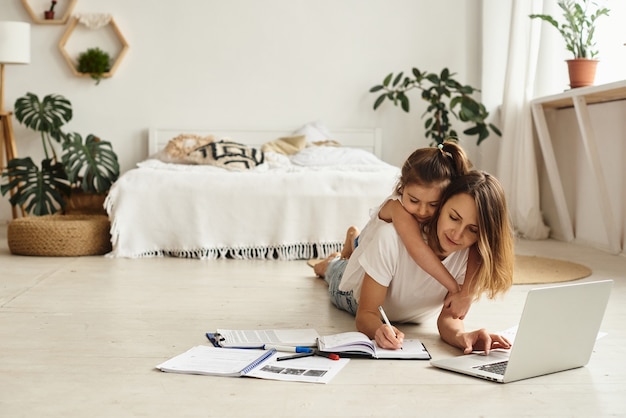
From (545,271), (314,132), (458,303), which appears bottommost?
(545,271)

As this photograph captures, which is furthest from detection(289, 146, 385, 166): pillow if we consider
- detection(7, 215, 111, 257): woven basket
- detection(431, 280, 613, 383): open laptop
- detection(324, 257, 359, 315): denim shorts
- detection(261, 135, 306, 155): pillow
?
detection(431, 280, 613, 383): open laptop

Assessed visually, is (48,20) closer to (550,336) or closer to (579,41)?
(579,41)

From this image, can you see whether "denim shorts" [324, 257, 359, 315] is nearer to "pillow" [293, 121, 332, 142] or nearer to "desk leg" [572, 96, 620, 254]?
"desk leg" [572, 96, 620, 254]

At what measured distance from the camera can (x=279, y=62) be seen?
5.81 m

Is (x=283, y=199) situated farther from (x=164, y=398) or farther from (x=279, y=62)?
(x=164, y=398)

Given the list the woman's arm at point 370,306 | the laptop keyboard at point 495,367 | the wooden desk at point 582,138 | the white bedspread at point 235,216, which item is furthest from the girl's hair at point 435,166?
the white bedspread at point 235,216

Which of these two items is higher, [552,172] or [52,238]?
[552,172]

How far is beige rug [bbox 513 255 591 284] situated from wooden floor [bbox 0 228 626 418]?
0.50 ft

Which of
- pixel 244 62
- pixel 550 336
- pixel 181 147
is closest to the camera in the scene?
pixel 550 336

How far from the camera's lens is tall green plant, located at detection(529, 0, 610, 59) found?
462 centimetres

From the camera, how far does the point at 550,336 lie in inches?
81.0

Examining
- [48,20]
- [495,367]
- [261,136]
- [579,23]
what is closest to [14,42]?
[48,20]

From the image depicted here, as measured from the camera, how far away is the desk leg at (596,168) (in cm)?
439

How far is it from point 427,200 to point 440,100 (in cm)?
343
